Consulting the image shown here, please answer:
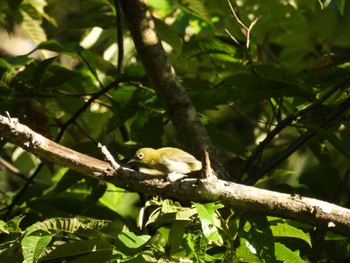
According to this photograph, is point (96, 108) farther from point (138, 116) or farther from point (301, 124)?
point (301, 124)

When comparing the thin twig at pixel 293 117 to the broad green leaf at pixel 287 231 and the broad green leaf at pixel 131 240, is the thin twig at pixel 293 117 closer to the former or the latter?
the broad green leaf at pixel 287 231

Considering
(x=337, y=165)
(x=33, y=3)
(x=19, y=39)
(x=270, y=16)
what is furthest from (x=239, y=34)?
(x=19, y=39)

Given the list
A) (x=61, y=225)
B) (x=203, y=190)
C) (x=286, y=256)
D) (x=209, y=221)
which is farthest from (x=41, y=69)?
(x=286, y=256)

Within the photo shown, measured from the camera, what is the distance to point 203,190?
207 centimetres

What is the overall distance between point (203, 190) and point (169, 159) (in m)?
1.34

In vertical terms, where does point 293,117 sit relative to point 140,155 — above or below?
above

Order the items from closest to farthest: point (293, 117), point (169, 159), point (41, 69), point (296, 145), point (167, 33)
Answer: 1. point (293, 117)
2. point (296, 145)
3. point (41, 69)
4. point (167, 33)
5. point (169, 159)

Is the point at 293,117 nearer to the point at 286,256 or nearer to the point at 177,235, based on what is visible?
the point at 286,256

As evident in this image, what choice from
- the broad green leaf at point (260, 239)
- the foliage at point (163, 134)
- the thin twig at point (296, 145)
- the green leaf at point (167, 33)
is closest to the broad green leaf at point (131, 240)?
the foliage at point (163, 134)

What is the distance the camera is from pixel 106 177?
7.06 ft

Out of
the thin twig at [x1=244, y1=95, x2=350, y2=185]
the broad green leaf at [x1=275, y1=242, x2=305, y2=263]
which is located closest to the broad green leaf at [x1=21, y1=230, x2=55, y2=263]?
the broad green leaf at [x1=275, y1=242, x2=305, y2=263]

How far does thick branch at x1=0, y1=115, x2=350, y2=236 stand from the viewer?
196 centimetres

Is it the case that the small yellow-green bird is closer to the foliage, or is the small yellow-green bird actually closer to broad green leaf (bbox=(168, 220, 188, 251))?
the foliage

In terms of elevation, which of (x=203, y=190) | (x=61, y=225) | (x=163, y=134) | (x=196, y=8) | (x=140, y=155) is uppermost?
(x=196, y=8)
